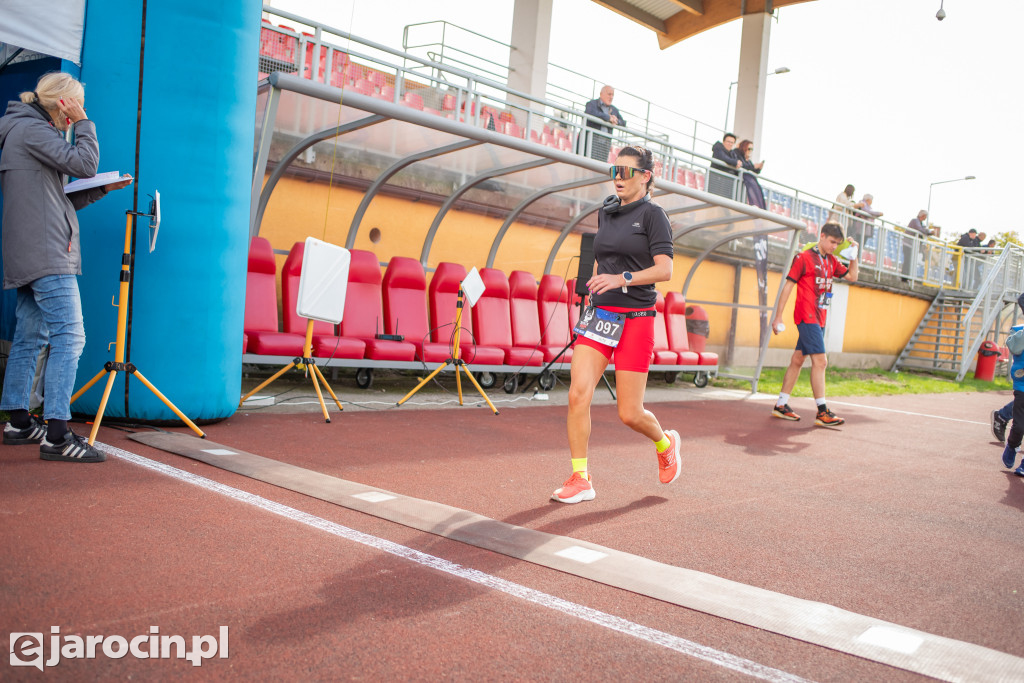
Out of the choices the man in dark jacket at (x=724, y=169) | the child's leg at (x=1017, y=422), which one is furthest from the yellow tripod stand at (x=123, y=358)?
the man in dark jacket at (x=724, y=169)

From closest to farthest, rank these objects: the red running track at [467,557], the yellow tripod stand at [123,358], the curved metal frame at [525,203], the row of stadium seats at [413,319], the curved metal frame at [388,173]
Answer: the red running track at [467,557] < the yellow tripod stand at [123,358] < the row of stadium seats at [413,319] < the curved metal frame at [388,173] < the curved metal frame at [525,203]

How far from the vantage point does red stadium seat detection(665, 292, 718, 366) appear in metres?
13.0

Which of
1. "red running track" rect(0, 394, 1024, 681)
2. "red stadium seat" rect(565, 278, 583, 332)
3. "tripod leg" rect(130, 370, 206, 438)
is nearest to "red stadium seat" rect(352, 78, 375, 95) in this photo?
"red stadium seat" rect(565, 278, 583, 332)

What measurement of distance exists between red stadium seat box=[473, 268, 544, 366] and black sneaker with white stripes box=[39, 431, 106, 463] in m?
5.86

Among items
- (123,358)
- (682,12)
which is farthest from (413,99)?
(682,12)

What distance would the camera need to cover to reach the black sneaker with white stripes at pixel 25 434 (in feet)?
14.9

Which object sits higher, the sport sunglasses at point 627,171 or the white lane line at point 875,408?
the sport sunglasses at point 627,171

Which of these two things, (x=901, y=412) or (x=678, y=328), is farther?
(x=678, y=328)

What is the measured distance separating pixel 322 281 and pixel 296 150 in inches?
104

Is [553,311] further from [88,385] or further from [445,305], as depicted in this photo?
[88,385]

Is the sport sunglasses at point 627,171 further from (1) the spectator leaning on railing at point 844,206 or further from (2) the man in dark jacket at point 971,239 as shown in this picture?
(2) the man in dark jacket at point 971,239

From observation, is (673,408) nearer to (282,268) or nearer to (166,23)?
(282,268)

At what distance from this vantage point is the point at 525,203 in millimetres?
10953

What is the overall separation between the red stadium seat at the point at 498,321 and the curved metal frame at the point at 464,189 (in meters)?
0.82
